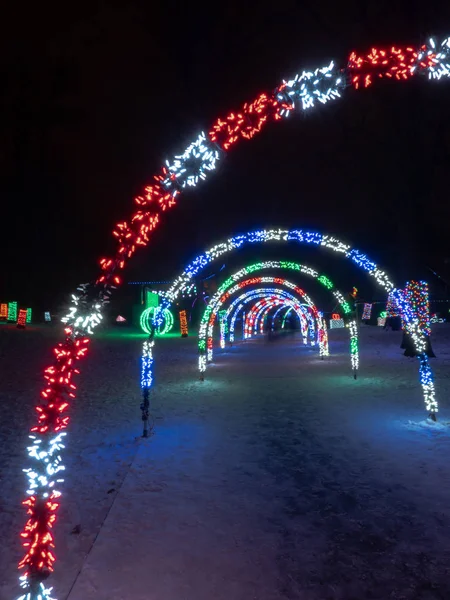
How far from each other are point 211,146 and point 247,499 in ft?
10.8

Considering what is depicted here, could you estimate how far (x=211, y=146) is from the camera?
14.4 feet

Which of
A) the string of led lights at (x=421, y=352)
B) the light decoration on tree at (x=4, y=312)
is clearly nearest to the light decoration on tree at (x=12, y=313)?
the light decoration on tree at (x=4, y=312)

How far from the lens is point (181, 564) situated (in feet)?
13.5

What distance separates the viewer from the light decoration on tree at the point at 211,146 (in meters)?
3.89

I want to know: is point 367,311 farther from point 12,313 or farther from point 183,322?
point 12,313

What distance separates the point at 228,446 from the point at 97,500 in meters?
2.44

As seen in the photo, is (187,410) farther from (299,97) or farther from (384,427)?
(299,97)

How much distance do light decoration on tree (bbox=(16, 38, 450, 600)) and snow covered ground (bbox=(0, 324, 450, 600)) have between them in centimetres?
74

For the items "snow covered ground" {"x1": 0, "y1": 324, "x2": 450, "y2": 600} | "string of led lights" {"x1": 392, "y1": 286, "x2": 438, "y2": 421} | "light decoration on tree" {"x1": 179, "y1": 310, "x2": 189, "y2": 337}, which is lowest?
"snow covered ground" {"x1": 0, "y1": 324, "x2": 450, "y2": 600}

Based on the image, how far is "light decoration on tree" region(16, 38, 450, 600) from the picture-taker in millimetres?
3887

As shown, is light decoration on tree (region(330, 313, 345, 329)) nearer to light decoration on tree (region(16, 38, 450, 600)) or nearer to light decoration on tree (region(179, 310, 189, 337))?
light decoration on tree (region(179, 310, 189, 337))

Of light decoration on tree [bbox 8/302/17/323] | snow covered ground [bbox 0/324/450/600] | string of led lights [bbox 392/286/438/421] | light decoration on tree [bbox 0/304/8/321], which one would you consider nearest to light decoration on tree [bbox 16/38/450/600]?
snow covered ground [bbox 0/324/450/600]

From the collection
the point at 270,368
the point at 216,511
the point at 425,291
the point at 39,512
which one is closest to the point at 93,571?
the point at 39,512

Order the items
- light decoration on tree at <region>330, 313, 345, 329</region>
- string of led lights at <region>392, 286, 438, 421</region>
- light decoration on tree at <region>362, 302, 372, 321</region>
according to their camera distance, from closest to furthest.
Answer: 1. string of led lights at <region>392, 286, 438, 421</region>
2. light decoration on tree at <region>330, 313, 345, 329</region>
3. light decoration on tree at <region>362, 302, 372, 321</region>
